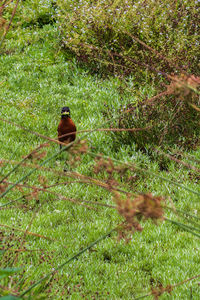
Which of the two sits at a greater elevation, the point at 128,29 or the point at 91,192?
the point at 128,29

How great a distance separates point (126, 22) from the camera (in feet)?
24.5

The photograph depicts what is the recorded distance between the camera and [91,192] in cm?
448

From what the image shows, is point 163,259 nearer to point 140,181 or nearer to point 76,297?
point 76,297

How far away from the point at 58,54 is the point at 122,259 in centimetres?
575

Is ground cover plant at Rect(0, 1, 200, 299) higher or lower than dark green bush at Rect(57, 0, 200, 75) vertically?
lower

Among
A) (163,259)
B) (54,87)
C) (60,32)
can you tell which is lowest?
(163,259)

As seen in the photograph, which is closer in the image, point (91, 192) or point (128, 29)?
point (91, 192)

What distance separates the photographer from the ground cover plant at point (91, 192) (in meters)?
1.67

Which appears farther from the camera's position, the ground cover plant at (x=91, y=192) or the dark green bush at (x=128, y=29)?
the dark green bush at (x=128, y=29)

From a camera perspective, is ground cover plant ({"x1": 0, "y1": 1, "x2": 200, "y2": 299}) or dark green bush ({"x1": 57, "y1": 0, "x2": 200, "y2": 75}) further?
dark green bush ({"x1": 57, "y1": 0, "x2": 200, "y2": 75})

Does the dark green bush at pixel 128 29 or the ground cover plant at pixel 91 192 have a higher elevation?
the dark green bush at pixel 128 29

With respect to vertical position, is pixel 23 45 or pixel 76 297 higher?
pixel 23 45

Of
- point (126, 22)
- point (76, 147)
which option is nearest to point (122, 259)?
point (76, 147)

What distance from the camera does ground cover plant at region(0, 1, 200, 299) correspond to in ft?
5.49
